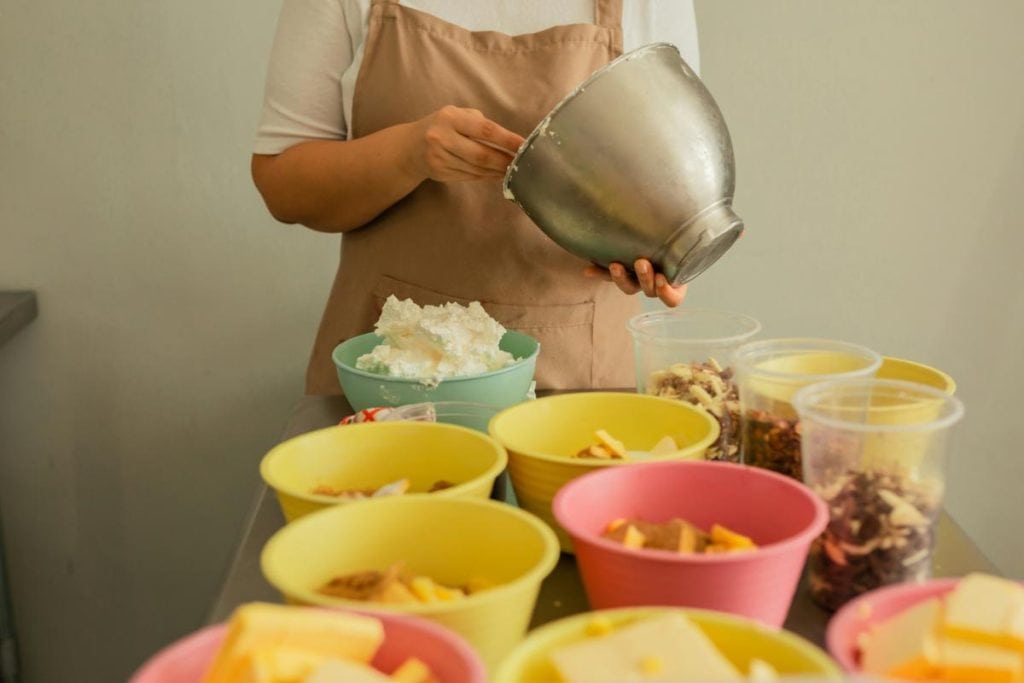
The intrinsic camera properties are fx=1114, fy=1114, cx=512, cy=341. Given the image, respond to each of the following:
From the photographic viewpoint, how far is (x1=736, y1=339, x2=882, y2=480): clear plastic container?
36.3 inches

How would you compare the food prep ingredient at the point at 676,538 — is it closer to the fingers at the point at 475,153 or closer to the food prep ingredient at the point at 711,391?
the food prep ingredient at the point at 711,391

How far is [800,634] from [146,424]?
1.52 meters

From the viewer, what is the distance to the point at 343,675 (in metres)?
0.57

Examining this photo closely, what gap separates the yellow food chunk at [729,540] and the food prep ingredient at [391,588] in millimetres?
159

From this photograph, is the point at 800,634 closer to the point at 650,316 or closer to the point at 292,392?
the point at 650,316

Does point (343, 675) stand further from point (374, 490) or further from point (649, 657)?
point (374, 490)

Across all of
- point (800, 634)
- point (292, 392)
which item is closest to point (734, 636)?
point (800, 634)

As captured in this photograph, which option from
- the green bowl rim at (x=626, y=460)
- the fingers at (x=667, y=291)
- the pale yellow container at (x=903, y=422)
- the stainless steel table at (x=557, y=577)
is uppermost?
the fingers at (x=667, y=291)

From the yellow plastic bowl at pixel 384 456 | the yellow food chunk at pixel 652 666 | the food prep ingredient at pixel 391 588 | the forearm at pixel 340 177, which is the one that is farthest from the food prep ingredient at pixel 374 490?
the forearm at pixel 340 177

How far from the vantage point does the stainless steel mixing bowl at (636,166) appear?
39.4 inches

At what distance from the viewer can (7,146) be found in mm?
1886

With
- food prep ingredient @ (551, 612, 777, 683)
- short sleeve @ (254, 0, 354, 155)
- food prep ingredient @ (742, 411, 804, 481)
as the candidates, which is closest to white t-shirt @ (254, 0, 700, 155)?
short sleeve @ (254, 0, 354, 155)

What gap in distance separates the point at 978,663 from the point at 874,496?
193mm

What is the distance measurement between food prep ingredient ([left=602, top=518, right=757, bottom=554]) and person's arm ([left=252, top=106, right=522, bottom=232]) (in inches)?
19.8
